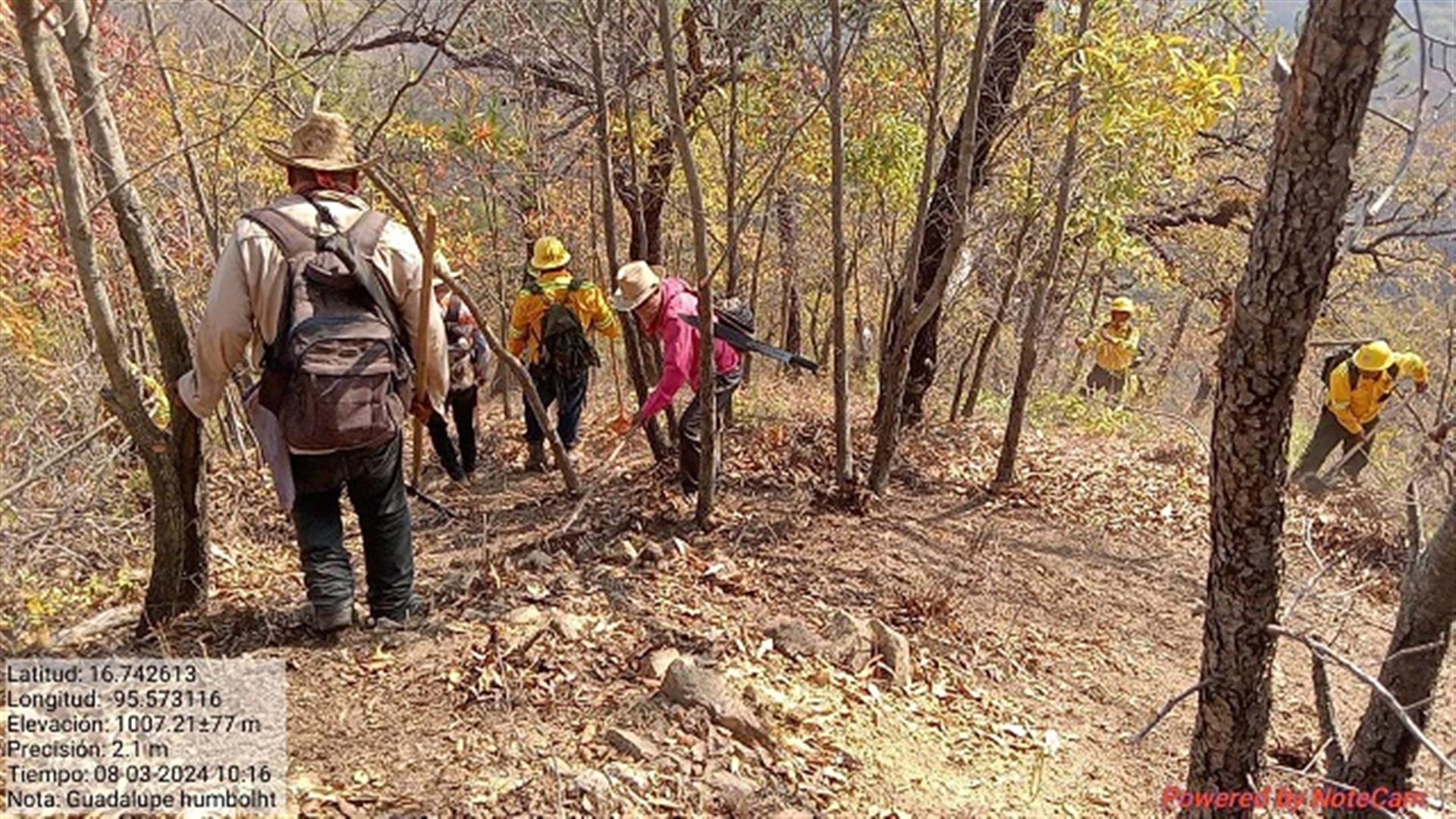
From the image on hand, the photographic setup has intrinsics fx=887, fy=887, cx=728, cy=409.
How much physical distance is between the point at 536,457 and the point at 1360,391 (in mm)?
7395

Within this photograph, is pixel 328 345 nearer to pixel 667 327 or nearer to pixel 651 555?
pixel 651 555

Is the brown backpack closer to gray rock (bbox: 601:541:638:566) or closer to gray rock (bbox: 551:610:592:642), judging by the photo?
gray rock (bbox: 551:610:592:642)

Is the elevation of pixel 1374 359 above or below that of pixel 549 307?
below

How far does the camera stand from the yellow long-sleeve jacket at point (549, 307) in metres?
6.48

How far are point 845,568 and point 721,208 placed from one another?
9.19 metres

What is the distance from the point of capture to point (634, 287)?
508 cm

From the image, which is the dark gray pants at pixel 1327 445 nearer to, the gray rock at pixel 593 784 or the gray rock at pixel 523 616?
the gray rock at pixel 523 616

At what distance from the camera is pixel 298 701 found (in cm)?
315

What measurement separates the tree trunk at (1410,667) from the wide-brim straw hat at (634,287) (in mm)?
3623

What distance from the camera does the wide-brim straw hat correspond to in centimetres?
509

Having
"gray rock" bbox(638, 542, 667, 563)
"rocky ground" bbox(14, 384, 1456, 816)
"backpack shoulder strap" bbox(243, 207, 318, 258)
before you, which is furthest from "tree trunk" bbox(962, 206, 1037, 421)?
"backpack shoulder strap" bbox(243, 207, 318, 258)

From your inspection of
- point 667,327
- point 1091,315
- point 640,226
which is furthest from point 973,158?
point 1091,315

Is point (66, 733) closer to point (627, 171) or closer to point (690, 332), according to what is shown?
point (690, 332)

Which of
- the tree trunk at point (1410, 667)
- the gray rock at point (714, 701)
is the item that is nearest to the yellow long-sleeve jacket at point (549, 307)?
the gray rock at point (714, 701)
